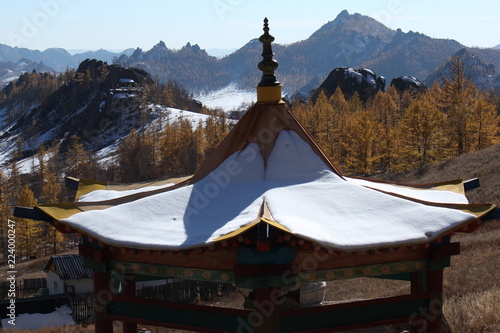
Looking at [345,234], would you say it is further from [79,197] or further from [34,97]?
[34,97]

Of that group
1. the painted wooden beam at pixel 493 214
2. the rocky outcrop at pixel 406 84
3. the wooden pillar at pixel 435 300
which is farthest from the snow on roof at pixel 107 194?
the rocky outcrop at pixel 406 84

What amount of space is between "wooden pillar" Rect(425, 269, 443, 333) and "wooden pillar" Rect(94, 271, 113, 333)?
446cm

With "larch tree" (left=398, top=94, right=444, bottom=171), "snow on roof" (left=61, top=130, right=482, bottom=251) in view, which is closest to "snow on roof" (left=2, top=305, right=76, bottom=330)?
"snow on roof" (left=61, top=130, right=482, bottom=251)

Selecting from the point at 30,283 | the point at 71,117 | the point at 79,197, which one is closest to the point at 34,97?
the point at 71,117

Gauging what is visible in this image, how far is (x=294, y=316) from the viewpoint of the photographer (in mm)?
6387

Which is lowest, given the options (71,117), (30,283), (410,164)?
(30,283)

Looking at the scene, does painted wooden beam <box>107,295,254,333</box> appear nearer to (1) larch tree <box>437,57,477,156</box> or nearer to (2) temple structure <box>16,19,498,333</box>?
(2) temple structure <box>16,19,498,333</box>

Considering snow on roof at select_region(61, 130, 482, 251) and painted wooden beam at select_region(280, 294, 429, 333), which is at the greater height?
snow on roof at select_region(61, 130, 482, 251)

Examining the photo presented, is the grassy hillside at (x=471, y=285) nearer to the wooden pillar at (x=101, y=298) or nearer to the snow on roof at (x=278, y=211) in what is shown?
the snow on roof at (x=278, y=211)

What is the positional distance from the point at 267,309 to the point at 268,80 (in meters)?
3.49

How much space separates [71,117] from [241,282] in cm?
12772

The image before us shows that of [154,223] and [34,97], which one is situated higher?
[34,97]

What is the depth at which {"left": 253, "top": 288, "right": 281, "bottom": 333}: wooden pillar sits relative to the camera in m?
5.92

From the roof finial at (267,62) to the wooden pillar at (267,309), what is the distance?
3.28 m
